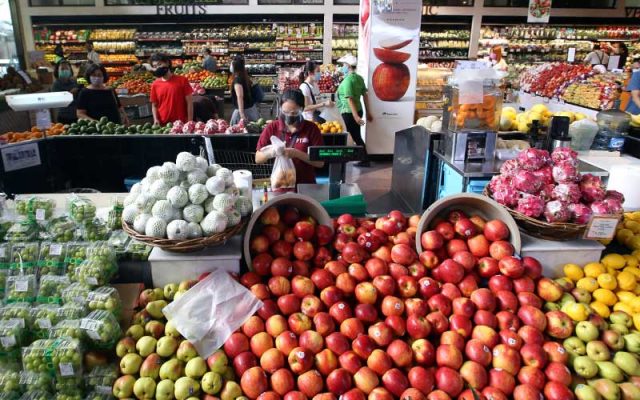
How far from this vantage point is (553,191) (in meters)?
2.26

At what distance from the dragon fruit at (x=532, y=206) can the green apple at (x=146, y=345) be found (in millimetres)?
1732

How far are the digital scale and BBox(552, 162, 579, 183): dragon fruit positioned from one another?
3.16 ft

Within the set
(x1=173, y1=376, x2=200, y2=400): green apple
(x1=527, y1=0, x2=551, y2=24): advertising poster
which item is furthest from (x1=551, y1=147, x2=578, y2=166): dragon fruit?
(x1=527, y1=0, x2=551, y2=24): advertising poster

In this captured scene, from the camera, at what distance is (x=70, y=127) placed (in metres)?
5.31

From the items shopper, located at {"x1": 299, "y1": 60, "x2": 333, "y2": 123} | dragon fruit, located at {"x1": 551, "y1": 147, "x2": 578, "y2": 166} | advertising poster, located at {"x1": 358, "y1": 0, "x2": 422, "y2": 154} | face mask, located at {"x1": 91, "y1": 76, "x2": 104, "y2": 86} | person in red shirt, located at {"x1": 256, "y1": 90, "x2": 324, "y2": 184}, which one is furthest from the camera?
advertising poster, located at {"x1": 358, "y1": 0, "x2": 422, "y2": 154}

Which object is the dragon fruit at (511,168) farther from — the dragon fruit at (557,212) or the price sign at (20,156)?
the price sign at (20,156)

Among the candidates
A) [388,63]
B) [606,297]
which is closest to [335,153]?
[606,297]

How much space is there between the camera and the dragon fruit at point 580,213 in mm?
2164

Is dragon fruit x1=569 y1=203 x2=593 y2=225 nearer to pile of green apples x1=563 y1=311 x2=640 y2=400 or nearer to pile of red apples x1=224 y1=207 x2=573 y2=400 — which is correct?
pile of red apples x1=224 y1=207 x2=573 y2=400

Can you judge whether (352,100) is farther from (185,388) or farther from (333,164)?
(185,388)

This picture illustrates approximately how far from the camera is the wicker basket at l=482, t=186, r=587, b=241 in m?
2.16

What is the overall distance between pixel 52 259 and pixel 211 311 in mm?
894

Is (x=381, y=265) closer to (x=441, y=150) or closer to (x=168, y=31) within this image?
(x=441, y=150)

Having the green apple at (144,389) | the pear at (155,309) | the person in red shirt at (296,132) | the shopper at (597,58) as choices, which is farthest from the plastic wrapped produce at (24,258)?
the shopper at (597,58)
